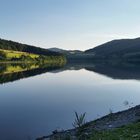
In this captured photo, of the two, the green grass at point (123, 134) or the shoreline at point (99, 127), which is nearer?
the green grass at point (123, 134)

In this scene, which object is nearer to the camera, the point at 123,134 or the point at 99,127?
the point at 123,134

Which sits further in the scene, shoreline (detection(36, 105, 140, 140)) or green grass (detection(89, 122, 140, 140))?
shoreline (detection(36, 105, 140, 140))

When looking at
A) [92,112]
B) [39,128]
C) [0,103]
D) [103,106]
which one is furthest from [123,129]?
[0,103]

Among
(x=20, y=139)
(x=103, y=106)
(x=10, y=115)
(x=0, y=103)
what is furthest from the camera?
(x=0, y=103)

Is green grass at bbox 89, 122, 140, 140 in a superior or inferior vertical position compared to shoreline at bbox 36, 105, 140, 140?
superior

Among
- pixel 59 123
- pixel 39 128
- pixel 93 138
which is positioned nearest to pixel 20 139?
pixel 39 128

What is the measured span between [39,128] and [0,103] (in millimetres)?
17768

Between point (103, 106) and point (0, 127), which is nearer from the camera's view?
point (0, 127)

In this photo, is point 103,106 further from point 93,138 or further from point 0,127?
point 93,138

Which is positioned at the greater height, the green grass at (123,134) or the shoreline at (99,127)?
the green grass at (123,134)

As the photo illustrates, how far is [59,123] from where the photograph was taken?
1346 inches

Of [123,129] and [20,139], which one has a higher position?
[123,129]

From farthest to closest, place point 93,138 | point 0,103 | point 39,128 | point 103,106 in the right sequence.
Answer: point 0,103 < point 103,106 < point 39,128 < point 93,138

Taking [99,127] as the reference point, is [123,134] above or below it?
above
